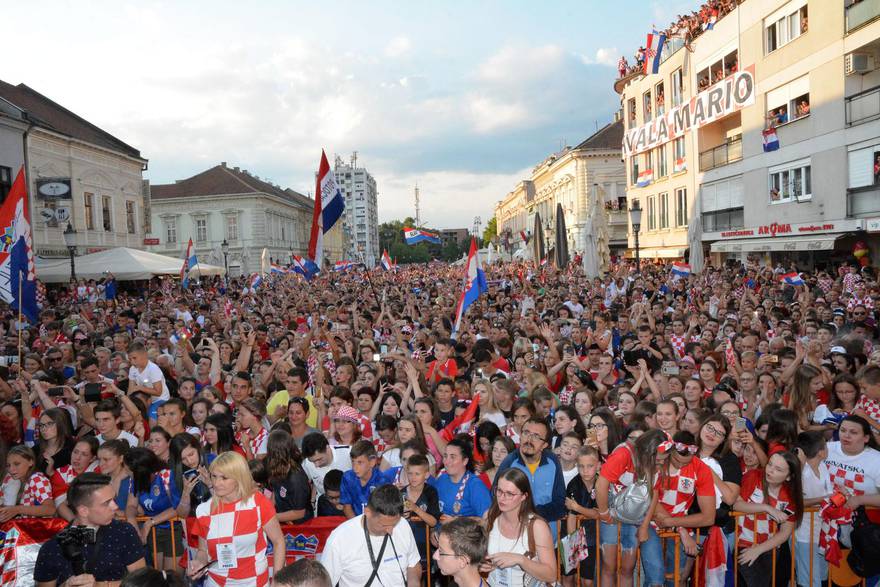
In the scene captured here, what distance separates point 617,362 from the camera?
993 cm

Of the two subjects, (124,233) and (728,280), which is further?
(124,233)

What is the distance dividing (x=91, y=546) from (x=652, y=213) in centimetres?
3564

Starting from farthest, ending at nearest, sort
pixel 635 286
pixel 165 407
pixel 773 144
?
pixel 773 144 → pixel 635 286 → pixel 165 407

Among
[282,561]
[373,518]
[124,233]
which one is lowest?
[282,561]

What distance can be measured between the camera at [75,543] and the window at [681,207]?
31.7m

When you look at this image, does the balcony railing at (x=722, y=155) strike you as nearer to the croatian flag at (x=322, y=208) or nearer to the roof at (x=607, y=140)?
the croatian flag at (x=322, y=208)

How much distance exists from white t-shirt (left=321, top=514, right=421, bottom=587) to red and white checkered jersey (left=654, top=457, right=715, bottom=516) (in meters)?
2.00

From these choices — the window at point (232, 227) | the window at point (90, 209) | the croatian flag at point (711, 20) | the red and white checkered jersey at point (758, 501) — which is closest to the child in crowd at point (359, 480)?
the red and white checkered jersey at point (758, 501)

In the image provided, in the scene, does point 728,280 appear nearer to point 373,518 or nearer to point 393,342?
point 393,342

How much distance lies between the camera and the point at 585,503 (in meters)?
4.94

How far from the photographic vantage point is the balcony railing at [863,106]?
17969mm

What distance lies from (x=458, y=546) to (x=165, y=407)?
158 inches

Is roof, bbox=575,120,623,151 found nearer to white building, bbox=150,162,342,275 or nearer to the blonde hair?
white building, bbox=150,162,342,275

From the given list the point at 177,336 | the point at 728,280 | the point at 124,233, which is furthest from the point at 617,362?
the point at 124,233
